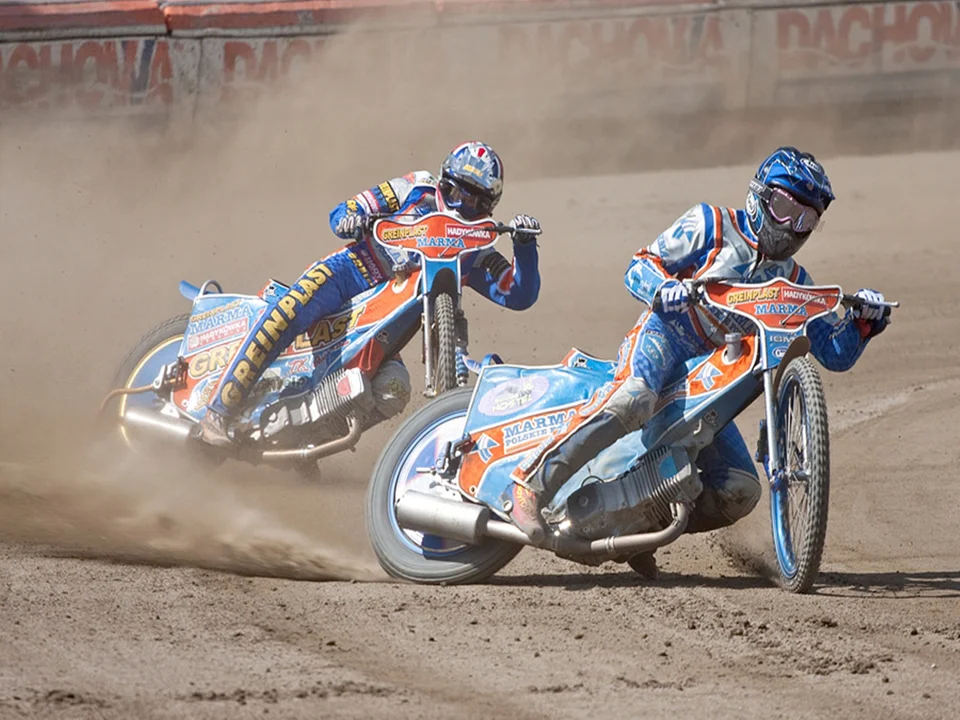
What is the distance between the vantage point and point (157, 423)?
31.5 feet

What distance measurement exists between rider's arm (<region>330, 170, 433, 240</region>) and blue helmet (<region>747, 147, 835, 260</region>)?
8.71 ft

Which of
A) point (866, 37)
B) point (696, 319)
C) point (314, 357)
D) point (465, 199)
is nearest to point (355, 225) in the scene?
point (465, 199)

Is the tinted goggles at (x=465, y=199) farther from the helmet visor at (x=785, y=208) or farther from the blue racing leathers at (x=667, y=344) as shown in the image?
the helmet visor at (x=785, y=208)

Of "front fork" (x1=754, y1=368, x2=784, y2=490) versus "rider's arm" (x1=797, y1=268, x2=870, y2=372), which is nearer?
"front fork" (x1=754, y1=368, x2=784, y2=490)

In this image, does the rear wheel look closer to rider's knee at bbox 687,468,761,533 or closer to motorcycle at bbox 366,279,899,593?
motorcycle at bbox 366,279,899,593

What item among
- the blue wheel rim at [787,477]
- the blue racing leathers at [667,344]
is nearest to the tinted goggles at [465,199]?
the blue racing leathers at [667,344]

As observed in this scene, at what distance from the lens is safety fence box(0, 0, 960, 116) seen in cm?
1583

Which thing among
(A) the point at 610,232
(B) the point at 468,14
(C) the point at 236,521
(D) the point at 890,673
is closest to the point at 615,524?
(D) the point at 890,673

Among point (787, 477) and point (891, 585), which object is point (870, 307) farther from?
point (891, 585)

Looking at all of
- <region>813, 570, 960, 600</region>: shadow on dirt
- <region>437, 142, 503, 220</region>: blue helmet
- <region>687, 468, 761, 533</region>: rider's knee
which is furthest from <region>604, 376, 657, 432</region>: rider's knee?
<region>437, 142, 503, 220</region>: blue helmet

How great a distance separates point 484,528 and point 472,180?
2.41 metres

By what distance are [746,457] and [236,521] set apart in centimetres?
268

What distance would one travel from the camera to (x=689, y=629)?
598 cm

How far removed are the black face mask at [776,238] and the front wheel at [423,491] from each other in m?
1.50
